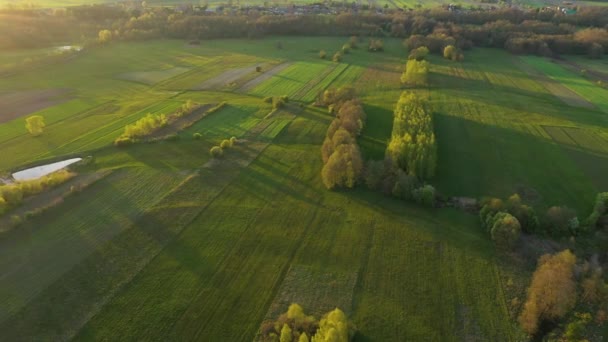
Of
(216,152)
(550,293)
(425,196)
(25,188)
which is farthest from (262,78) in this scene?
(550,293)

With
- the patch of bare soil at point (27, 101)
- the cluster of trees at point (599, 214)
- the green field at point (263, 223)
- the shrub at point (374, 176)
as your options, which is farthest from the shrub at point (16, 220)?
the cluster of trees at point (599, 214)

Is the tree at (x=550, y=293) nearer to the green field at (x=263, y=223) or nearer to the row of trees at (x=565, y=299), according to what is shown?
the row of trees at (x=565, y=299)

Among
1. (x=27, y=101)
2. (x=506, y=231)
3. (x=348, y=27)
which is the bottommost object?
(x=506, y=231)

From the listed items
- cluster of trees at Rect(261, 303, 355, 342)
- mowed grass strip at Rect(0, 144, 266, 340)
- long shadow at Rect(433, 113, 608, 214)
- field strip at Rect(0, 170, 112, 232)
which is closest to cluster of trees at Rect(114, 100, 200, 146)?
field strip at Rect(0, 170, 112, 232)

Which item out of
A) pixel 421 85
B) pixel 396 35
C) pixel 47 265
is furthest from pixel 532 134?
pixel 396 35

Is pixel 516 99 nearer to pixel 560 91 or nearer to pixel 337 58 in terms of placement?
pixel 560 91

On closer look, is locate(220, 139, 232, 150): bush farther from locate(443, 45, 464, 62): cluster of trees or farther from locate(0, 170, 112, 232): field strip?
locate(443, 45, 464, 62): cluster of trees

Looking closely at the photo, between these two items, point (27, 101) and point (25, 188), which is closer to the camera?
point (25, 188)
